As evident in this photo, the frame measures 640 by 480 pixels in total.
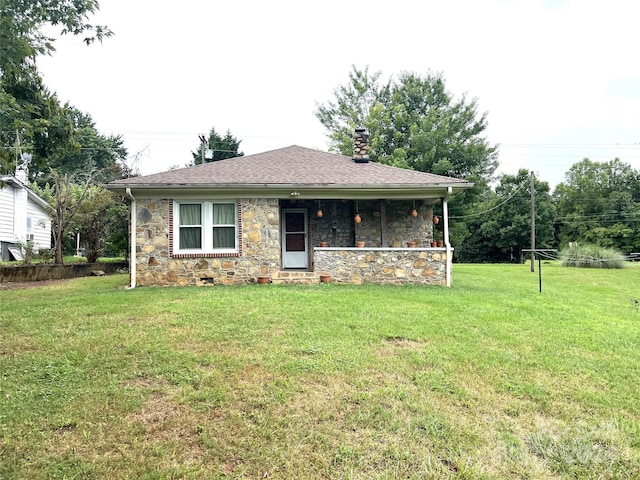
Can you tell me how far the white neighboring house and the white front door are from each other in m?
12.6

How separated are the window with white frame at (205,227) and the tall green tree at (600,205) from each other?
37525 millimetres

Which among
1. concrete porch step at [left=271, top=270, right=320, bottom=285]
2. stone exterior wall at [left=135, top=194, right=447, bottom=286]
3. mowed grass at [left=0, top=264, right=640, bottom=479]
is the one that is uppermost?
stone exterior wall at [left=135, top=194, right=447, bottom=286]

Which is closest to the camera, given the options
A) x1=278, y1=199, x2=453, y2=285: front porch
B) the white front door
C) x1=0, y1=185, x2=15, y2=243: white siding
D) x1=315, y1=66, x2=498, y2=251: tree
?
x1=278, y1=199, x2=453, y2=285: front porch

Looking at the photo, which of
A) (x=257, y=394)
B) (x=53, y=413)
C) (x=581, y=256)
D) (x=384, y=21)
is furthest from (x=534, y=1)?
(x=581, y=256)

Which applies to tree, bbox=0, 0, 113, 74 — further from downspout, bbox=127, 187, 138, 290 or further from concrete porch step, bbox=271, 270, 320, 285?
concrete porch step, bbox=271, 270, 320, 285

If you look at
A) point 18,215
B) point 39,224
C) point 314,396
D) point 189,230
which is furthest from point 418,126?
point 314,396

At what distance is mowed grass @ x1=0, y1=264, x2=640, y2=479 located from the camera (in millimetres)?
2512

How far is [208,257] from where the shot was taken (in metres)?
9.95

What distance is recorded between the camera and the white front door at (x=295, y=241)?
12.0 m

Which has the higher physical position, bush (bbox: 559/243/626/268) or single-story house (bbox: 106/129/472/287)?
single-story house (bbox: 106/129/472/287)

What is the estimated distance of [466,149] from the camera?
23.2 m

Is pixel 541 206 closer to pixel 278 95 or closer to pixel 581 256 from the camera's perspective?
pixel 581 256

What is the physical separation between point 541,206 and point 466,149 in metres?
13.6

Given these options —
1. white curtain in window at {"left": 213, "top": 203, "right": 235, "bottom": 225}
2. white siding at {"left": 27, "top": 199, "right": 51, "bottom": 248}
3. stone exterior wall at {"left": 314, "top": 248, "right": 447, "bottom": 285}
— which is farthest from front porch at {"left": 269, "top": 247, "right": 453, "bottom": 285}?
white siding at {"left": 27, "top": 199, "right": 51, "bottom": 248}
